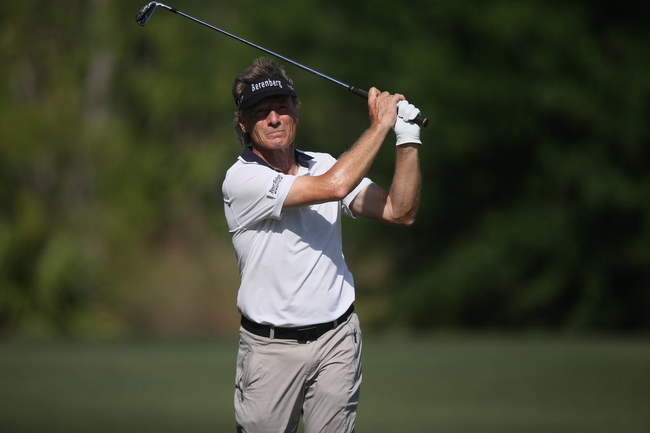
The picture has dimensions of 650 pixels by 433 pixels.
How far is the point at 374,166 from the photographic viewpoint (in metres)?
20.6

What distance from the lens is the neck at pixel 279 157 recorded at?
15.5 ft

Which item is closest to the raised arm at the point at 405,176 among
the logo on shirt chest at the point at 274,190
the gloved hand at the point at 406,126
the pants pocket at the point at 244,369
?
the gloved hand at the point at 406,126

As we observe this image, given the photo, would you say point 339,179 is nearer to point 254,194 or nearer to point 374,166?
point 254,194

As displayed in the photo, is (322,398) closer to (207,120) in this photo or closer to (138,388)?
(138,388)

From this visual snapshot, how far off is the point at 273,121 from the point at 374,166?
16048mm

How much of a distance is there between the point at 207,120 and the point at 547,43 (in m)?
9.67

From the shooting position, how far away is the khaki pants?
4.48 metres

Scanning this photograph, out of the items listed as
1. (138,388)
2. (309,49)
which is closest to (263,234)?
(138,388)

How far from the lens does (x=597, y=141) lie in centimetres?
1886

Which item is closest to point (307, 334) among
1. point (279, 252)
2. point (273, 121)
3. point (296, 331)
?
point (296, 331)

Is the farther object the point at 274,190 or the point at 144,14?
the point at 144,14

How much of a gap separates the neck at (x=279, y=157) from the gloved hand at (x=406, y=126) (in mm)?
523

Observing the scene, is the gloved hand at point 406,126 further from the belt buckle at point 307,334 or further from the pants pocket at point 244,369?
the pants pocket at point 244,369

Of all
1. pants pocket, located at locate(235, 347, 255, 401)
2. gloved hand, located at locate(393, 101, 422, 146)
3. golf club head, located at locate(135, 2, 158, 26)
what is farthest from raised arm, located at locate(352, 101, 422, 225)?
golf club head, located at locate(135, 2, 158, 26)
